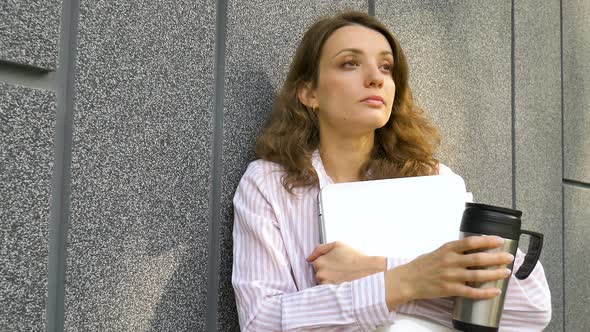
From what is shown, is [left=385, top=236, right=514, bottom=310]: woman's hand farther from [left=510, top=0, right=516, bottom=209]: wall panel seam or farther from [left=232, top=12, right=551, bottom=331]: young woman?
[left=510, top=0, right=516, bottom=209]: wall panel seam

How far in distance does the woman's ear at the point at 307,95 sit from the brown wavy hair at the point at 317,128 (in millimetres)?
11

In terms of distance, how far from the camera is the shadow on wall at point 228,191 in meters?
1.84

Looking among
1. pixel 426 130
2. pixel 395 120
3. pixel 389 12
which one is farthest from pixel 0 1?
pixel 389 12

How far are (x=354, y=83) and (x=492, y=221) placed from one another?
669mm

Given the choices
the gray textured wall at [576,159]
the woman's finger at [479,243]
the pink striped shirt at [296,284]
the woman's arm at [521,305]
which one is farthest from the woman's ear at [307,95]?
the gray textured wall at [576,159]

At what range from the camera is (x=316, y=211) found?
193 cm

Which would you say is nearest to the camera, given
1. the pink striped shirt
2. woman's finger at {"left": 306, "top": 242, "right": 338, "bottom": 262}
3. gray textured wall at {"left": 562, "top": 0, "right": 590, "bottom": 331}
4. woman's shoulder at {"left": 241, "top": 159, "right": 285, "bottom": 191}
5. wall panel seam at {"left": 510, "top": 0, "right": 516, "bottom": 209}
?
the pink striped shirt

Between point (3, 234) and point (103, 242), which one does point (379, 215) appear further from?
point (3, 234)

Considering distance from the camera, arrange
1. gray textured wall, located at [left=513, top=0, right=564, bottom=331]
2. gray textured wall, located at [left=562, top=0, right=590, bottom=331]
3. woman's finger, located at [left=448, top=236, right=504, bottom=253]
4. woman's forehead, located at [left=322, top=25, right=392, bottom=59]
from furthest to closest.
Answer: gray textured wall, located at [left=562, top=0, right=590, bottom=331] < gray textured wall, located at [left=513, top=0, right=564, bottom=331] < woman's forehead, located at [left=322, top=25, right=392, bottom=59] < woman's finger, located at [left=448, top=236, right=504, bottom=253]

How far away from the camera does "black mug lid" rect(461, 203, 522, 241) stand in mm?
1562

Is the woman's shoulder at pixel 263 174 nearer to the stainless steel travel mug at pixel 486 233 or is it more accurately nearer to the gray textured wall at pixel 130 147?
the gray textured wall at pixel 130 147

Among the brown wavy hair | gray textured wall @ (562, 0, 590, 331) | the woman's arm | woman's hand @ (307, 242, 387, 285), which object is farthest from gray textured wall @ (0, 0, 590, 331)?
gray textured wall @ (562, 0, 590, 331)

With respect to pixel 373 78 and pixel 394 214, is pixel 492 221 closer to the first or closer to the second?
pixel 394 214

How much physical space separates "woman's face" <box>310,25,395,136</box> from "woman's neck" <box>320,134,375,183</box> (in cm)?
4
